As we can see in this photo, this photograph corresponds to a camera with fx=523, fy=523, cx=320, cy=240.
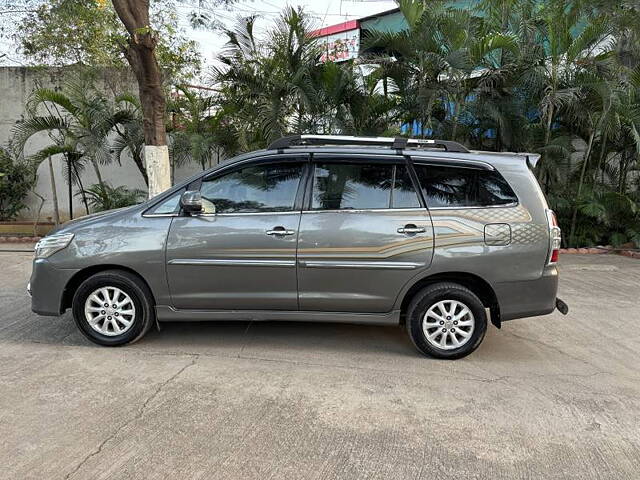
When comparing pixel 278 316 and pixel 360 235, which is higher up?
pixel 360 235

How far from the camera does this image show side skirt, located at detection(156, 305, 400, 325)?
14.9ft

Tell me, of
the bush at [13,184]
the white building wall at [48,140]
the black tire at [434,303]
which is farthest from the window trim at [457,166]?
the bush at [13,184]

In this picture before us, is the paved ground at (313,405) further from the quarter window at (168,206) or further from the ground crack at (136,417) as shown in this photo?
the quarter window at (168,206)

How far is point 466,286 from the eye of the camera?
15.0 feet

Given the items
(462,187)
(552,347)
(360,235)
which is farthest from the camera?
(552,347)

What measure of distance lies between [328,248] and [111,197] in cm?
775

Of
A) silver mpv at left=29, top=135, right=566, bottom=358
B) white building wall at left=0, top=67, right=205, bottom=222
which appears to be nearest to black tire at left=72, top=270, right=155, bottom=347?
silver mpv at left=29, top=135, right=566, bottom=358

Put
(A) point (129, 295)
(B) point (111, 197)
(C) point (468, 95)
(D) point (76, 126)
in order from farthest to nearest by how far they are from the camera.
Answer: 1. (B) point (111, 197)
2. (D) point (76, 126)
3. (C) point (468, 95)
4. (A) point (129, 295)

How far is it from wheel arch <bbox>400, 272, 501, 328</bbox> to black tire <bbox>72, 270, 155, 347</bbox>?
7.44ft

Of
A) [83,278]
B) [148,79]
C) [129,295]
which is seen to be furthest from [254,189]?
[148,79]

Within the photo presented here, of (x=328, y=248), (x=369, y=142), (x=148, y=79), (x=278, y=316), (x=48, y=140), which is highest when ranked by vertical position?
(x=148, y=79)

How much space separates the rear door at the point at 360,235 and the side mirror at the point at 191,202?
35.7 inches

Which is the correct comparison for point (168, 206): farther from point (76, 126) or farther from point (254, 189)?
point (76, 126)

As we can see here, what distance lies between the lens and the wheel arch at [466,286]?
4488 mm
